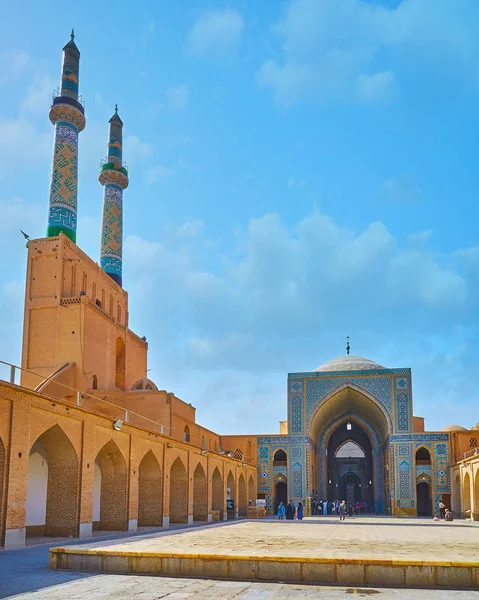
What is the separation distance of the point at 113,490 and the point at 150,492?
226cm

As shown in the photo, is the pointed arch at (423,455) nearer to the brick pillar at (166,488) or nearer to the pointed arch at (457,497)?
the pointed arch at (457,497)

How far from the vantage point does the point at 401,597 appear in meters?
5.65

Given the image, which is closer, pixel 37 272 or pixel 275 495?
pixel 37 272

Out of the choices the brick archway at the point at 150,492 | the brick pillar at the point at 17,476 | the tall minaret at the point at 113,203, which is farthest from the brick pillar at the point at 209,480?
the brick pillar at the point at 17,476

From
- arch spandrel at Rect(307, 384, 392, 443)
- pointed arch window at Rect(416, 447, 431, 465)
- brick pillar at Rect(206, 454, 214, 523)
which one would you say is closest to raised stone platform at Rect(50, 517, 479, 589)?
brick pillar at Rect(206, 454, 214, 523)

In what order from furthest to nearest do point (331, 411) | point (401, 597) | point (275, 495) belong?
point (331, 411) < point (275, 495) < point (401, 597)

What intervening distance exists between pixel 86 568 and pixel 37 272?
1424 cm

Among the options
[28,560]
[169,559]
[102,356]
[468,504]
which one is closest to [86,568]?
[169,559]

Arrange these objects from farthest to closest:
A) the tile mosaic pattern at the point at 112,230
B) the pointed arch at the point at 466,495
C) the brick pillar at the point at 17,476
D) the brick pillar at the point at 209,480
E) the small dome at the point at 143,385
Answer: the tile mosaic pattern at the point at 112,230 → the pointed arch at the point at 466,495 → the small dome at the point at 143,385 → the brick pillar at the point at 209,480 → the brick pillar at the point at 17,476

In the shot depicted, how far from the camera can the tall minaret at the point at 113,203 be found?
2506cm

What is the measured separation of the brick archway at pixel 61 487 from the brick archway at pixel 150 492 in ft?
13.7

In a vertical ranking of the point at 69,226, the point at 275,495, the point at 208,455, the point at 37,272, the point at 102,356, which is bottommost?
the point at 275,495

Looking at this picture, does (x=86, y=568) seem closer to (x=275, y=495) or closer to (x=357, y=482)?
(x=275, y=495)

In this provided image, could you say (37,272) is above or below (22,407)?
above
